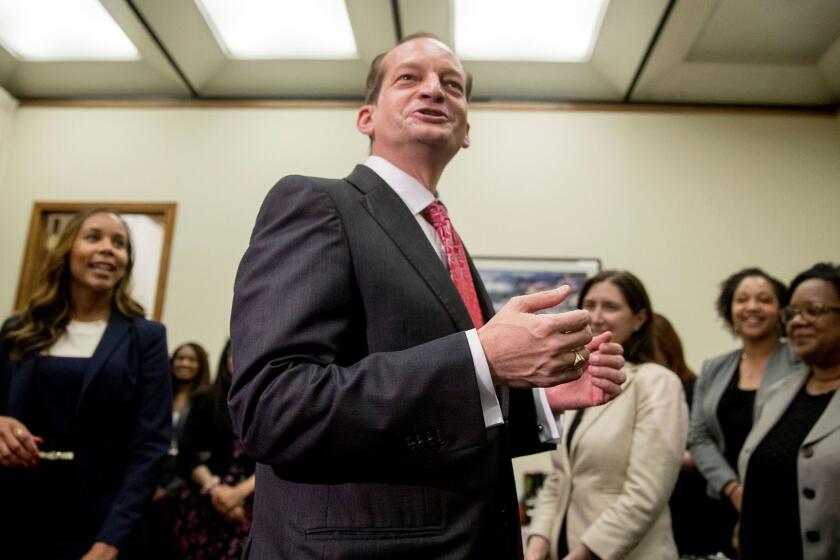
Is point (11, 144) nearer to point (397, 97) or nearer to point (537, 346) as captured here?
point (397, 97)

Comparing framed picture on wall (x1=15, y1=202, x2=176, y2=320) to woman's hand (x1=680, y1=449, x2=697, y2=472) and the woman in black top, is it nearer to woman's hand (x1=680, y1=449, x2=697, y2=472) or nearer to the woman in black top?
the woman in black top

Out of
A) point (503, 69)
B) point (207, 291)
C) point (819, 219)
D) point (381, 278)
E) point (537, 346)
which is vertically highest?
point (503, 69)

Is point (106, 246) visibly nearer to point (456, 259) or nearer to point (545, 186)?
point (456, 259)

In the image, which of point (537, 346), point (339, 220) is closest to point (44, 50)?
point (339, 220)

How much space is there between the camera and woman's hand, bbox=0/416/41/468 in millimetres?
1618

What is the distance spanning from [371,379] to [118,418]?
133cm

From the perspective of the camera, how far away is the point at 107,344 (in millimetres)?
1879

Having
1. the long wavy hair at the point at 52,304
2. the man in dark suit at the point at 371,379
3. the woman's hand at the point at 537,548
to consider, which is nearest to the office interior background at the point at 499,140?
the woman's hand at the point at 537,548

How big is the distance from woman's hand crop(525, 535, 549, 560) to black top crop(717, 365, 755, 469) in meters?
0.93

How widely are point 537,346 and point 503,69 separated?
373 centimetres

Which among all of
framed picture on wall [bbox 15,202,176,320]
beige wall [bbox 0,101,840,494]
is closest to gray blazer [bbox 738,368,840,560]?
beige wall [bbox 0,101,840,494]

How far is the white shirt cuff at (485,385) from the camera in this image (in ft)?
2.68

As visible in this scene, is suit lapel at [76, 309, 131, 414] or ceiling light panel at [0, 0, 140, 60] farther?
ceiling light panel at [0, 0, 140, 60]

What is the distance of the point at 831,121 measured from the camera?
4348 millimetres
